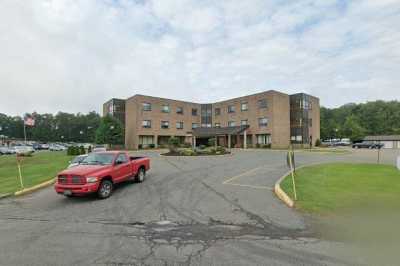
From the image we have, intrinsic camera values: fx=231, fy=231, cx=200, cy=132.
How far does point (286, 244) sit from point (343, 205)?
116 inches

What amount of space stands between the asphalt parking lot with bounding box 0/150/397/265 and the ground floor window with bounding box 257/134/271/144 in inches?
1496

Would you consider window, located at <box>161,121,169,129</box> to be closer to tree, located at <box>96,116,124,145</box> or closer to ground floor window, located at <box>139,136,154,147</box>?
ground floor window, located at <box>139,136,154,147</box>

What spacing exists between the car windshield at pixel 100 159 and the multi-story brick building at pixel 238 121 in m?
36.9

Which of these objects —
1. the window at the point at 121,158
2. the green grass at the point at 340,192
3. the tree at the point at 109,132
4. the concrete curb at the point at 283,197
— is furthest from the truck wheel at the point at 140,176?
the tree at the point at 109,132

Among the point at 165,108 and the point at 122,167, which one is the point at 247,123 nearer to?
the point at 165,108

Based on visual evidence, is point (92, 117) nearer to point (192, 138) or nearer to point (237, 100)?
point (192, 138)

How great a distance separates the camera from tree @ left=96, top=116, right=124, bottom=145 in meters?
43.2

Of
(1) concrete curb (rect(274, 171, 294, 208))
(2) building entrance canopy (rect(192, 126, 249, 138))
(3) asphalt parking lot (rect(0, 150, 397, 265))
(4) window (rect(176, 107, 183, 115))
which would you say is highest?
(4) window (rect(176, 107, 183, 115))

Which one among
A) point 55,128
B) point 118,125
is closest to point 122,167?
point 118,125

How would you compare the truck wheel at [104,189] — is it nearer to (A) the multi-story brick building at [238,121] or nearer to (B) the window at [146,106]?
(A) the multi-story brick building at [238,121]

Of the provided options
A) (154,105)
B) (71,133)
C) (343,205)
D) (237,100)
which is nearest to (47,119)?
(71,133)

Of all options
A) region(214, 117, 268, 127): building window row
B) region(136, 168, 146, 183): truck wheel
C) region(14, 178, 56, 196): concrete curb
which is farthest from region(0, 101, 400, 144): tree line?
region(136, 168, 146, 183): truck wheel

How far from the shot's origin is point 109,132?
43.2 metres

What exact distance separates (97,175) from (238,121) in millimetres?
44710
